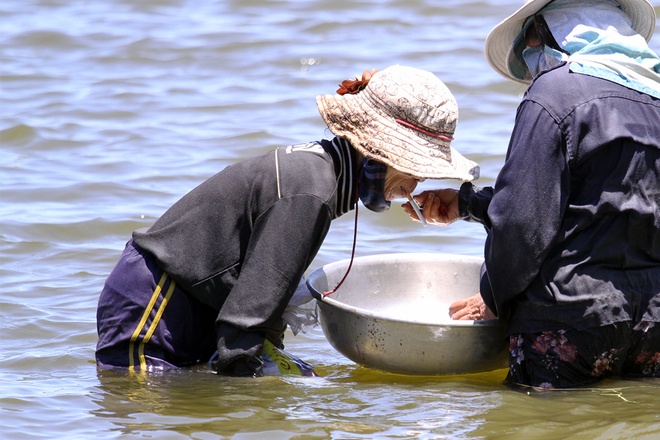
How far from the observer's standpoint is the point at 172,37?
468 inches

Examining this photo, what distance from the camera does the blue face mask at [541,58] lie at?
12.8 ft

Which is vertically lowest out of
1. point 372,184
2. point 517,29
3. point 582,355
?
point 582,355

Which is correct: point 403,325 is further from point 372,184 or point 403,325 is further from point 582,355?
point 582,355

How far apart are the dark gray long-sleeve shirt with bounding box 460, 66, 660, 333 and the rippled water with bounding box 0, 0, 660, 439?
0.39 meters

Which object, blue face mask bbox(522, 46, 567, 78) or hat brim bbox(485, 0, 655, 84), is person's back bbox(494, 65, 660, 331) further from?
hat brim bbox(485, 0, 655, 84)

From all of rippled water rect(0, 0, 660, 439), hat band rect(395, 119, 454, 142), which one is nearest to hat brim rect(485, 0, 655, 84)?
rippled water rect(0, 0, 660, 439)

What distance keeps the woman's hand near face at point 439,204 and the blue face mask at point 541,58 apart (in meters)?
0.54

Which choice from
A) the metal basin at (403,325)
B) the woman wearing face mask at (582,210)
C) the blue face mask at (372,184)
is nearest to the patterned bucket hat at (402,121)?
the blue face mask at (372,184)

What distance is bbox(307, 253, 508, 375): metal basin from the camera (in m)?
3.90

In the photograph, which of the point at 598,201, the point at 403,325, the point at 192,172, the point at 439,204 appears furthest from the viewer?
the point at 192,172

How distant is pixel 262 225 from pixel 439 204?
2.64 ft

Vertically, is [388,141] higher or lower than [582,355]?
higher

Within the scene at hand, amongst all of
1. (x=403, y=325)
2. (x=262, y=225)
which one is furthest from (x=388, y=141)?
(x=403, y=325)

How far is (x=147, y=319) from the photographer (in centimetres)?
390
